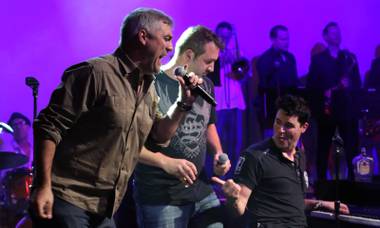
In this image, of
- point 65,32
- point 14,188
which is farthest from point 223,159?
point 65,32

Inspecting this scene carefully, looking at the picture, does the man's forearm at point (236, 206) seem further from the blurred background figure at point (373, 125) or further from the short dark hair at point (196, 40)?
the blurred background figure at point (373, 125)

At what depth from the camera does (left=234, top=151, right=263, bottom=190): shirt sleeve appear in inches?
151

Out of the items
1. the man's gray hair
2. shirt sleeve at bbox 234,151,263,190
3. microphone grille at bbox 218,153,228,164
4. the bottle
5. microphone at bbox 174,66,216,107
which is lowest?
the bottle

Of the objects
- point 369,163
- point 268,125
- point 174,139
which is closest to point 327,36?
point 268,125

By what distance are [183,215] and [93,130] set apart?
1.29 metres

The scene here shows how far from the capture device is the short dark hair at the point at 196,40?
365 cm

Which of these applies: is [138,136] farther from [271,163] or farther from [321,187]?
[321,187]

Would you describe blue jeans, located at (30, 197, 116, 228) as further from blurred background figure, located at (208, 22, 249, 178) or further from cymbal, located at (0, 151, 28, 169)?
blurred background figure, located at (208, 22, 249, 178)

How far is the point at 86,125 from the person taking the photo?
2350 mm

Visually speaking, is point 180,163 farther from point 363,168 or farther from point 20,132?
point 20,132

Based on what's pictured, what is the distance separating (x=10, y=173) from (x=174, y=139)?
3.13 metres

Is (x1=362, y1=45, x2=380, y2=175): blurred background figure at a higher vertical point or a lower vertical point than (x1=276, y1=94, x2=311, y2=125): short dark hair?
lower

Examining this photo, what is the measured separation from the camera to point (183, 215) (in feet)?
11.4

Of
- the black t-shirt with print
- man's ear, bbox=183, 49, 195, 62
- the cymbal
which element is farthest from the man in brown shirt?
the cymbal
